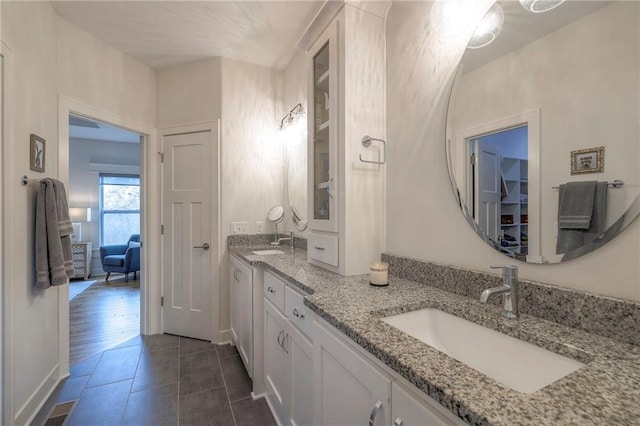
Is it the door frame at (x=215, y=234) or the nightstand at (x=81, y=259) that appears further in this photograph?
the nightstand at (x=81, y=259)

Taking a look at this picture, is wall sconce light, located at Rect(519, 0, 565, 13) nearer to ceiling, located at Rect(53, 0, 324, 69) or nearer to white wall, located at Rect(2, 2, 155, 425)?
ceiling, located at Rect(53, 0, 324, 69)

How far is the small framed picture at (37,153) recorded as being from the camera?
69.4 inches

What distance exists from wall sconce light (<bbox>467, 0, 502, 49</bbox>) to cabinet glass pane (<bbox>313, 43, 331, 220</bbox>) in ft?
2.63

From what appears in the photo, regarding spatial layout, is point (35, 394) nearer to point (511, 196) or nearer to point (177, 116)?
point (177, 116)

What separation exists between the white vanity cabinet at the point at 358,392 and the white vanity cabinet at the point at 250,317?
87cm

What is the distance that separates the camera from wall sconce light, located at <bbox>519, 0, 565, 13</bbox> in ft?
2.94

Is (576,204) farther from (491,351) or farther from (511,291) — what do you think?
(491,351)

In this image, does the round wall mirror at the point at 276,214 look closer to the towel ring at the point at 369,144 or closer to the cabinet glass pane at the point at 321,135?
the cabinet glass pane at the point at 321,135

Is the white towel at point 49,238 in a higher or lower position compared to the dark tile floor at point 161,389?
higher

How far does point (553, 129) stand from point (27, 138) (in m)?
2.62

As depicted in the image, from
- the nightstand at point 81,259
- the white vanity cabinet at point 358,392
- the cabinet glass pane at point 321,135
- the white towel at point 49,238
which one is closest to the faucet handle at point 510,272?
the white vanity cabinet at point 358,392

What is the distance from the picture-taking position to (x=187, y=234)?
2.81 m

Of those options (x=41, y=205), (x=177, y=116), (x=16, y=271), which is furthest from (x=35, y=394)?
(x=177, y=116)

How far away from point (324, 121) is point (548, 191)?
48.1 inches
